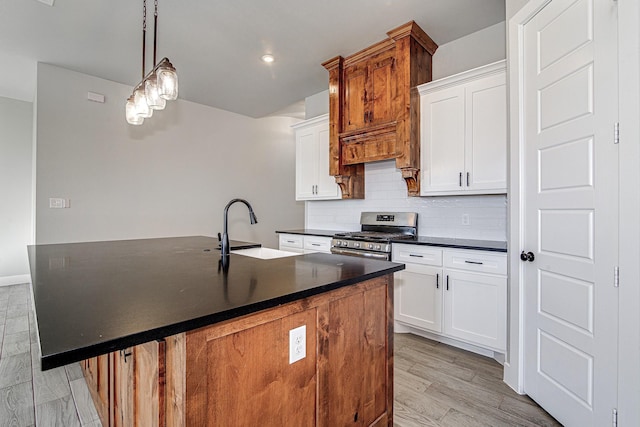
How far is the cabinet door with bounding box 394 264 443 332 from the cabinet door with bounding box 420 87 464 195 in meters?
0.80

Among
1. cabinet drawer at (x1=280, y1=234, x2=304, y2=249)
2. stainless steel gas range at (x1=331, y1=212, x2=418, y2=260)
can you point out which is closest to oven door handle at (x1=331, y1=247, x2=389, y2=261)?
stainless steel gas range at (x1=331, y1=212, x2=418, y2=260)

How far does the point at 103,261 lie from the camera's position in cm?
169

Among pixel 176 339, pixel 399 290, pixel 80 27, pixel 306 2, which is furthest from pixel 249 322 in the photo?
pixel 80 27

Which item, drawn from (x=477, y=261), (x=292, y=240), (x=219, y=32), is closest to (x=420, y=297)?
(x=477, y=261)

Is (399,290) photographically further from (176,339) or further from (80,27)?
(80,27)

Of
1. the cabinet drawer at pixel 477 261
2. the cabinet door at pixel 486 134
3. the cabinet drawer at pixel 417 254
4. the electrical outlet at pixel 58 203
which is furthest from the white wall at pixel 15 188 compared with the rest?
the cabinet door at pixel 486 134

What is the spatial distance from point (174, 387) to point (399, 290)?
237 centimetres

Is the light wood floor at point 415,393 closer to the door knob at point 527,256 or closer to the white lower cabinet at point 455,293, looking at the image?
the white lower cabinet at point 455,293

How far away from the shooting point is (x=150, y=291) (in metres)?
1.07

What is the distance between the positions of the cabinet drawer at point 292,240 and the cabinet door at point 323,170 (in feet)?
2.00

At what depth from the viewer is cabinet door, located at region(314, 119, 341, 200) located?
3984mm

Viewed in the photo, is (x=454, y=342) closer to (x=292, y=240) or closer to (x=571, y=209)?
(x=571, y=209)

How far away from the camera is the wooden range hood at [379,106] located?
300 centimetres

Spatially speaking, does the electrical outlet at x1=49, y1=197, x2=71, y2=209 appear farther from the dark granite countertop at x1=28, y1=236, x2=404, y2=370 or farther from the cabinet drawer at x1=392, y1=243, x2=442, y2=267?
the cabinet drawer at x1=392, y1=243, x2=442, y2=267
